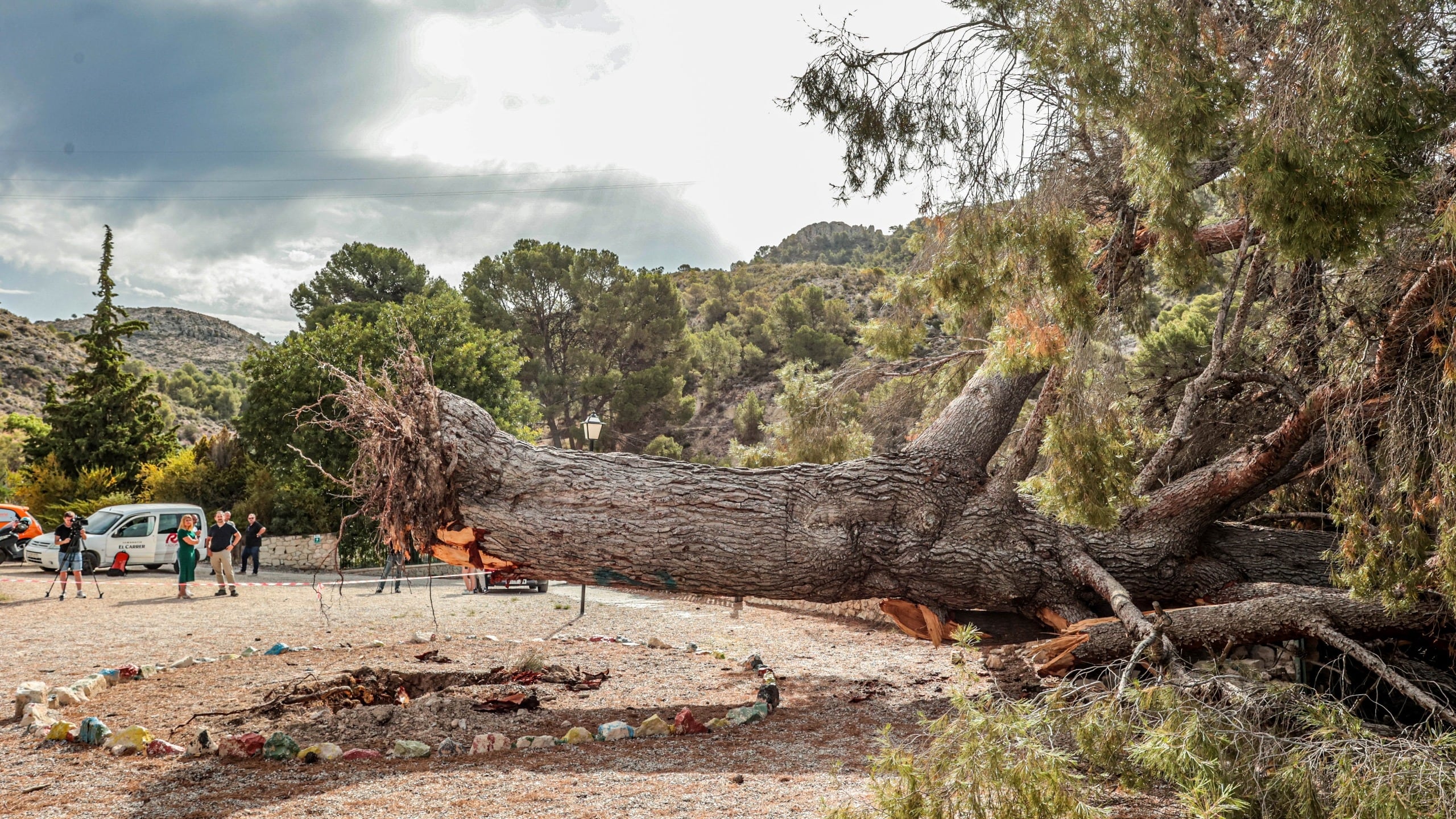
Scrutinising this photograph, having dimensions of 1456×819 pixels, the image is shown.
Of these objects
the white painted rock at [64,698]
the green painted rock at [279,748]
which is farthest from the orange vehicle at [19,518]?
the green painted rock at [279,748]

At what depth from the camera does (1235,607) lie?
4746mm

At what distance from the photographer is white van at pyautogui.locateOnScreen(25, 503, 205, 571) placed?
15078mm

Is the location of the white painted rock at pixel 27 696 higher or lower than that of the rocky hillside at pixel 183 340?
lower

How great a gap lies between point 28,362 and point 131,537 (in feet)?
107

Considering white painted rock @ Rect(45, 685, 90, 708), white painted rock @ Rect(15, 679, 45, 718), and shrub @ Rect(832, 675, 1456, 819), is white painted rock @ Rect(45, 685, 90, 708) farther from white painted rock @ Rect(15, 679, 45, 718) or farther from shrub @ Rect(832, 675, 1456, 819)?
shrub @ Rect(832, 675, 1456, 819)

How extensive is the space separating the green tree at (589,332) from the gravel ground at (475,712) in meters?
19.3

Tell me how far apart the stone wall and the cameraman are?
669 cm

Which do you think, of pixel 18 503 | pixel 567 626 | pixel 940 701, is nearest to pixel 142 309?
pixel 18 503

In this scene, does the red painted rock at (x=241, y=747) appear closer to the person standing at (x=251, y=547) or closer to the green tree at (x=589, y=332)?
the person standing at (x=251, y=547)

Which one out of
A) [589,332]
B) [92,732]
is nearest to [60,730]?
[92,732]

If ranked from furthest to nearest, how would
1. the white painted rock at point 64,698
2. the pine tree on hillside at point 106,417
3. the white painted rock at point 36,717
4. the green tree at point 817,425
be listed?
1. the pine tree on hillside at point 106,417
2. the green tree at point 817,425
3. the white painted rock at point 64,698
4. the white painted rock at point 36,717

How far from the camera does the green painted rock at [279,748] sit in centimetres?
408

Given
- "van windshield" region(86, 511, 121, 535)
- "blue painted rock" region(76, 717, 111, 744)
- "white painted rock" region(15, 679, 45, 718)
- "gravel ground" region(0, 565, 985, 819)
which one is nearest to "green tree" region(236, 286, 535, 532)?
"van windshield" region(86, 511, 121, 535)

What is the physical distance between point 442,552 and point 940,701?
3.28 m
